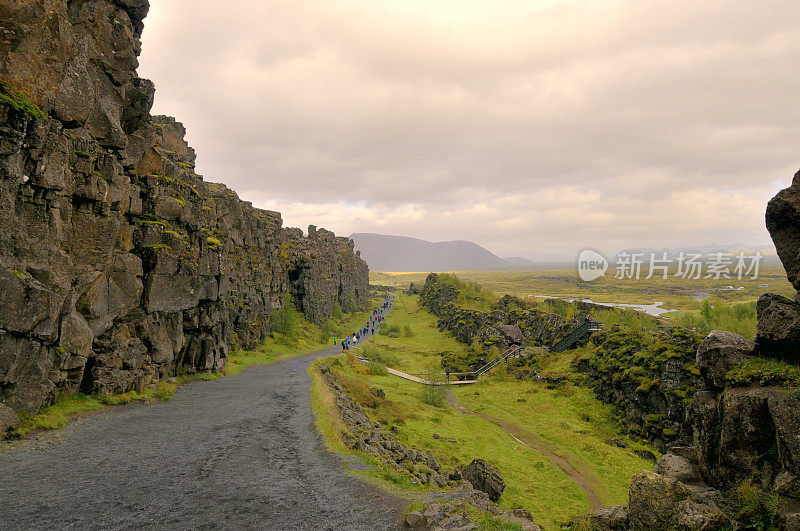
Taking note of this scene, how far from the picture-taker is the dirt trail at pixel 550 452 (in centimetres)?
2527

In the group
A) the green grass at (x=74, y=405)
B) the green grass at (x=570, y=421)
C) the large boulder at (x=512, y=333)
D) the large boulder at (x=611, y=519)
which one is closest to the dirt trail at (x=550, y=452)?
the green grass at (x=570, y=421)

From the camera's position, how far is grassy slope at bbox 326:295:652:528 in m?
24.6

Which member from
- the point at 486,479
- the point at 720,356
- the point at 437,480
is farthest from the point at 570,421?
the point at 720,356

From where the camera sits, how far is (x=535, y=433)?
119ft

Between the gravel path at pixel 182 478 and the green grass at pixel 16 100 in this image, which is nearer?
the gravel path at pixel 182 478

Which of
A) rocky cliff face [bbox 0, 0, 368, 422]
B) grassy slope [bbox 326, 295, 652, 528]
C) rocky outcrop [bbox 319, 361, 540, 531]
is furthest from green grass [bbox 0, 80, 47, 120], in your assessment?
grassy slope [bbox 326, 295, 652, 528]

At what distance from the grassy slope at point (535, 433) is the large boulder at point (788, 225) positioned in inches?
673

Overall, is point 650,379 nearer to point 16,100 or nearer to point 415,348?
point 16,100

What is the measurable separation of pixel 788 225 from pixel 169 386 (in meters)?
39.6

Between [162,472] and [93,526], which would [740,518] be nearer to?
[93,526]

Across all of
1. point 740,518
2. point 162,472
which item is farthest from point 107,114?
point 740,518

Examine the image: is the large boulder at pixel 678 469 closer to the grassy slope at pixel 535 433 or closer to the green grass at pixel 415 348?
the grassy slope at pixel 535 433

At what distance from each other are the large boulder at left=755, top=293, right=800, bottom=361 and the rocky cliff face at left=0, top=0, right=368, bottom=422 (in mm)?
33234


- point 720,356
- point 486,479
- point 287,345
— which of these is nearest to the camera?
point 720,356
